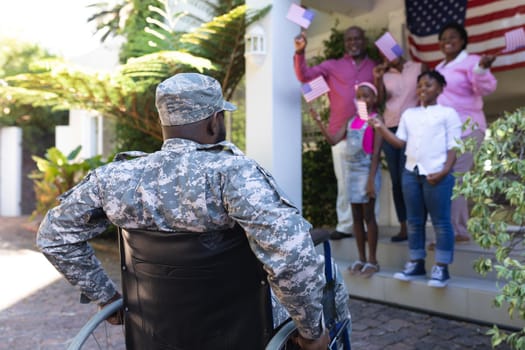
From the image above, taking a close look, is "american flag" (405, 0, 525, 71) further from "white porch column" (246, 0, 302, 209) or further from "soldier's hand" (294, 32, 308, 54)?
"soldier's hand" (294, 32, 308, 54)

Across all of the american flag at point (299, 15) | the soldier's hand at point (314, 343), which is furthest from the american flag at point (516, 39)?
the soldier's hand at point (314, 343)

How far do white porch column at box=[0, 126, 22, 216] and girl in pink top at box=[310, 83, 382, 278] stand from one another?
11.9 meters

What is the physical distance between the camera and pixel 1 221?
1239cm

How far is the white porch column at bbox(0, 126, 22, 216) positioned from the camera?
14086mm

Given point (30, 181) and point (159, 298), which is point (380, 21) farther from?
point (30, 181)

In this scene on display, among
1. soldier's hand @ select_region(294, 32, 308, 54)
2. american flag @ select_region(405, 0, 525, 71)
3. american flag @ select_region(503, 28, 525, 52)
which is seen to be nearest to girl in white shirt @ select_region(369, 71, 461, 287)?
american flag @ select_region(503, 28, 525, 52)

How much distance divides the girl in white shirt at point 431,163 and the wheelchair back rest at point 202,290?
8.21ft

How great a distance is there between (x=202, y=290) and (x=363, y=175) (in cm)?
313

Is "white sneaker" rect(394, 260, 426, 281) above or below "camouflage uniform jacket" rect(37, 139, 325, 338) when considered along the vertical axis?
below

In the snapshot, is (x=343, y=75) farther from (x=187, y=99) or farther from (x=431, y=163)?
(x=187, y=99)

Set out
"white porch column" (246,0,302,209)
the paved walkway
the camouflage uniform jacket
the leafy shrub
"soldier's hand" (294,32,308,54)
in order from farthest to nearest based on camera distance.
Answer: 1. the leafy shrub
2. "white porch column" (246,0,302,209)
3. "soldier's hand" (294,32,308,54)
4. the paved walkway
5. the camouflage uniform jacket

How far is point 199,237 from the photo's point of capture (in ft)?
5.75

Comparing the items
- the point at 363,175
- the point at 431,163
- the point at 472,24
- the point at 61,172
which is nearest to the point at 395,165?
the point at 363,175

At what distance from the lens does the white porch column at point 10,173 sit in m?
14.1
